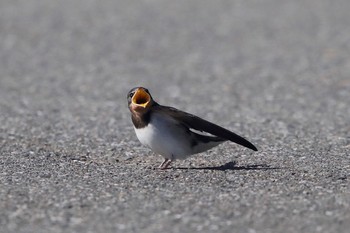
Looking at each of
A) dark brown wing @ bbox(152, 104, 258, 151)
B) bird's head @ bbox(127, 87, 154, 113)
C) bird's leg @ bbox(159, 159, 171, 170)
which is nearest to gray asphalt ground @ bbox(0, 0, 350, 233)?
bird's leg @ bbox(159, 159, 171, 170)

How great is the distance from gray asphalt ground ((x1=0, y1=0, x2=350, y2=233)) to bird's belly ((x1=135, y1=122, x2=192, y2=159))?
203mm

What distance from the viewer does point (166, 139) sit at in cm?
794

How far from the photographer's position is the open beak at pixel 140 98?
26.2 ft

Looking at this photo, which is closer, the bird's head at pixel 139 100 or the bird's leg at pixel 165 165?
the bird's head at pixel 139 100

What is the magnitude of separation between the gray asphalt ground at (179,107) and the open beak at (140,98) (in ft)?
2.00

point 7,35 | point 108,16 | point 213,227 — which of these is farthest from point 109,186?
point 108,16

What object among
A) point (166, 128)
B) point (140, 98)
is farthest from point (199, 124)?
point (140, 98)

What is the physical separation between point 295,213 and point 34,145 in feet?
12.5

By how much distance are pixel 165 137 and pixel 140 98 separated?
1.35 ft

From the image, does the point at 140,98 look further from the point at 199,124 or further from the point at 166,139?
the point at 199,124

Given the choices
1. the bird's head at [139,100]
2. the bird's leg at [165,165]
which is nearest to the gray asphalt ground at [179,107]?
the bird's leg at [165,165]

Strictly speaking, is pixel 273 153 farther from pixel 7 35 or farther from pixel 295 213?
pixel 7 35

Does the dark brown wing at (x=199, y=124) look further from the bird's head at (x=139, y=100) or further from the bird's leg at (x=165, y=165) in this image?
the bird's leg at (x=165, y=165)

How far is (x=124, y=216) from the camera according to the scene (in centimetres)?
651
